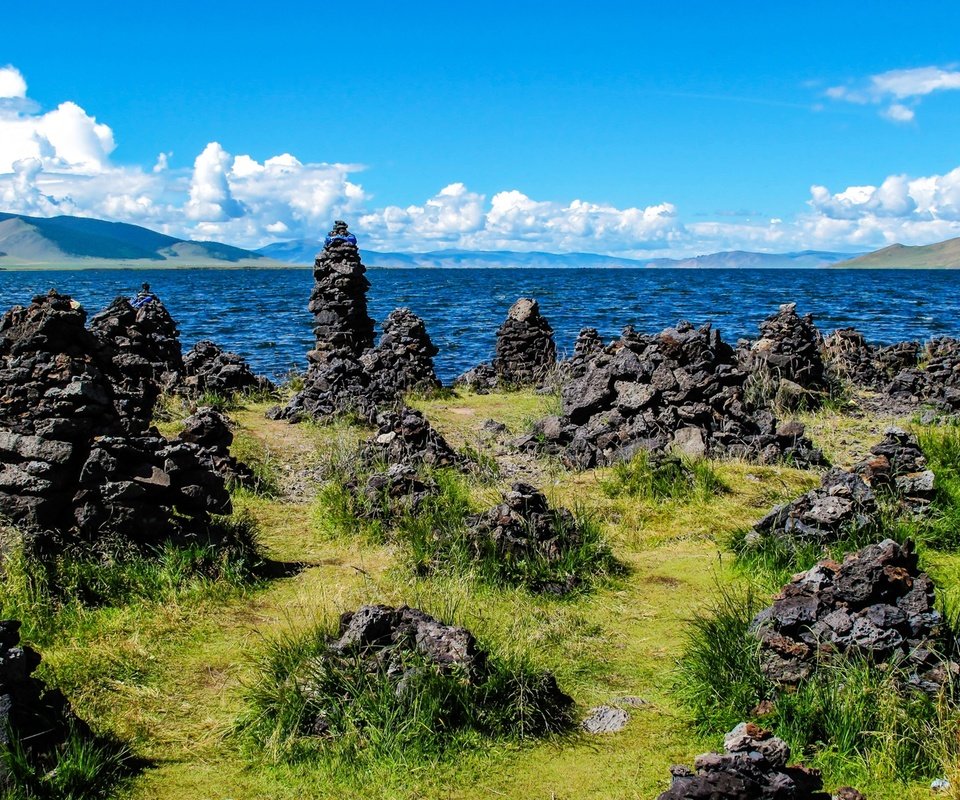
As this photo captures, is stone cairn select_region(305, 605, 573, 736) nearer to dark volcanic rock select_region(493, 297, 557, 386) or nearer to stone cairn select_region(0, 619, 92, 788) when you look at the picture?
stone cairn select_region(0, 619, 92, 788)

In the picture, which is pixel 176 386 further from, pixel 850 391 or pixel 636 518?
pixel 850 391

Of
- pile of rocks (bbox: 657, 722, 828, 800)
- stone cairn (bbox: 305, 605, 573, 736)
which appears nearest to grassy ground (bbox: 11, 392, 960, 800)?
stone cairn (bbox: 305, 605, 573, 736)

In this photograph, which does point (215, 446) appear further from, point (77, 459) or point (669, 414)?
point (669, 414)

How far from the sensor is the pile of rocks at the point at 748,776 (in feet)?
15.8

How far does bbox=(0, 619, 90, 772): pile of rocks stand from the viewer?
18.4 feet

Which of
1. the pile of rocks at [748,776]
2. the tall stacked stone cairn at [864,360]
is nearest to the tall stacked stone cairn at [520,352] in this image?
the tall stacked stone cairn at [864,360]

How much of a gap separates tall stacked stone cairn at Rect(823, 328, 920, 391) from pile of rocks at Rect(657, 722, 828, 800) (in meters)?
17.9

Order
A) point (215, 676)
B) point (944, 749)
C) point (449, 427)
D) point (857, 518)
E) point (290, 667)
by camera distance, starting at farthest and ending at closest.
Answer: point (449, 427)
point (857, 518)
point (215, 676)
point (290, 667)
point (944, 749)

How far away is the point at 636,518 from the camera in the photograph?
→ 38.2ft

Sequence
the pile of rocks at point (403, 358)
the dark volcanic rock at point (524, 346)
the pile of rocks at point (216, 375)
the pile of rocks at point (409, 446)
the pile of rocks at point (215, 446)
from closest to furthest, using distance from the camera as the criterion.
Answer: the pile of rocks at point (215, 446) → the pile of rocks at point (409, 446) → the pile of rocks at point (216, 375) → the pile of rocks at point (403, 358) → the dark volcanic rock at point (524, 346)

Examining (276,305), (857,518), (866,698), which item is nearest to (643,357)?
(857,518)

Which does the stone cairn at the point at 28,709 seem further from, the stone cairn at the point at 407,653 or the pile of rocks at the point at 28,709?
the stone cairn at the point at 407,653

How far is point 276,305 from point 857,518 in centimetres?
8181

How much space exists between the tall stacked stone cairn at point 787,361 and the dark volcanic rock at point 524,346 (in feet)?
18.9
